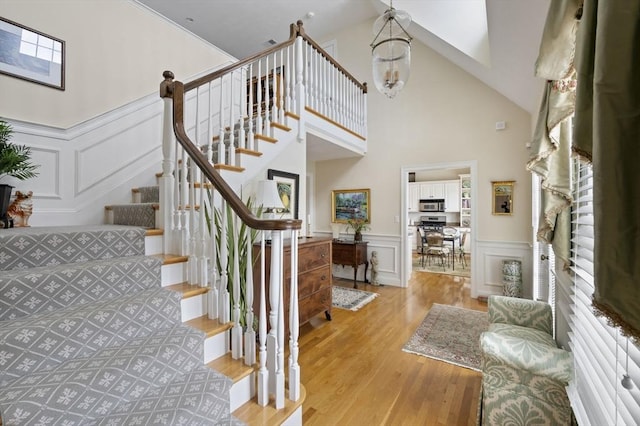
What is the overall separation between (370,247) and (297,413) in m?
3.90

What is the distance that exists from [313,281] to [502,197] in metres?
3.10

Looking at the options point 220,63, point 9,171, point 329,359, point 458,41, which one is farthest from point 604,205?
point 220,63

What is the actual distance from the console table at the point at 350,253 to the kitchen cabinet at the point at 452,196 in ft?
14.7

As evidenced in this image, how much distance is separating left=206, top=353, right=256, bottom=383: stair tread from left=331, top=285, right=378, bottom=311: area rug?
2.42 metres

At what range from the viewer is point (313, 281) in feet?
10.1

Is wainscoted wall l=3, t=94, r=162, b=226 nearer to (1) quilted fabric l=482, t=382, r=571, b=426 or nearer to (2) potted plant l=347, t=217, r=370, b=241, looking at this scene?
(2) potted plant l=347, t=217, r=370, b=241

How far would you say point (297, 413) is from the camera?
145 centimetres

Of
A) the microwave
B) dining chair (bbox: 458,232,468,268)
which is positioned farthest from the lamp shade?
the microwave

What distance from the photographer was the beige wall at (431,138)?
4.00 metres

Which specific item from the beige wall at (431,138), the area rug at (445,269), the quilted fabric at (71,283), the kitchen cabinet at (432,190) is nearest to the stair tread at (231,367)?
the quilted fabric at (71,283)

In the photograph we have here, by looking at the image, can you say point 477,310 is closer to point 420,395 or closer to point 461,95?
point 420,395

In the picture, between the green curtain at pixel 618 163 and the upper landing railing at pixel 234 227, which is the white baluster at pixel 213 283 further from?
the green curtain at pixel 618 163

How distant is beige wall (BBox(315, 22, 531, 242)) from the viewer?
400 centimetres

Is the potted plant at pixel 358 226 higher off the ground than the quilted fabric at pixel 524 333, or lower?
higher
